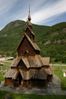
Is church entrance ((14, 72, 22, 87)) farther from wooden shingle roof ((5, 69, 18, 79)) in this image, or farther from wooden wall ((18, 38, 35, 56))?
wooden wall ((18, 38, 35, 56))

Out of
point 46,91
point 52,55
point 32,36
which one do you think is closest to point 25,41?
point 32,36

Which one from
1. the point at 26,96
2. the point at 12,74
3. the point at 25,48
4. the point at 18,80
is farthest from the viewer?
the point at 25,48

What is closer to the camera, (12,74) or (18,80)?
(18,80)

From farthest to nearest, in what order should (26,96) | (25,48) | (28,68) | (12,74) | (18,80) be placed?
(25,48) → (12,74) → (18,80) → (28,68) → (26,96)

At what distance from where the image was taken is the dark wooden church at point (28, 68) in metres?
46.2

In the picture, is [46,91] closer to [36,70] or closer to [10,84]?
[36,70]

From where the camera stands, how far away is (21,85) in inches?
1831

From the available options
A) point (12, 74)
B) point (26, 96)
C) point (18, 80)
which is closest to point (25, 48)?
point (12, 74)

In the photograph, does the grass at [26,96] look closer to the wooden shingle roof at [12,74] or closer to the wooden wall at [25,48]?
the wooden shingle roof at [12,74]

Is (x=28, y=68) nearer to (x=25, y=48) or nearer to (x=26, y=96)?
(x=25, y=48)

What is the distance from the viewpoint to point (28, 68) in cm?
4691

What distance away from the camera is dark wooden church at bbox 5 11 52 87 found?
152 feet

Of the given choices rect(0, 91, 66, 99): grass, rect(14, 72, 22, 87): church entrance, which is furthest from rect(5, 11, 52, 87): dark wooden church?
rect(0, 91, 66, 99): grass

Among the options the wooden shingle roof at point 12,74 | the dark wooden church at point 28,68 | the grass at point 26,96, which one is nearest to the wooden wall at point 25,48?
the dark wooden church at point 28,68
